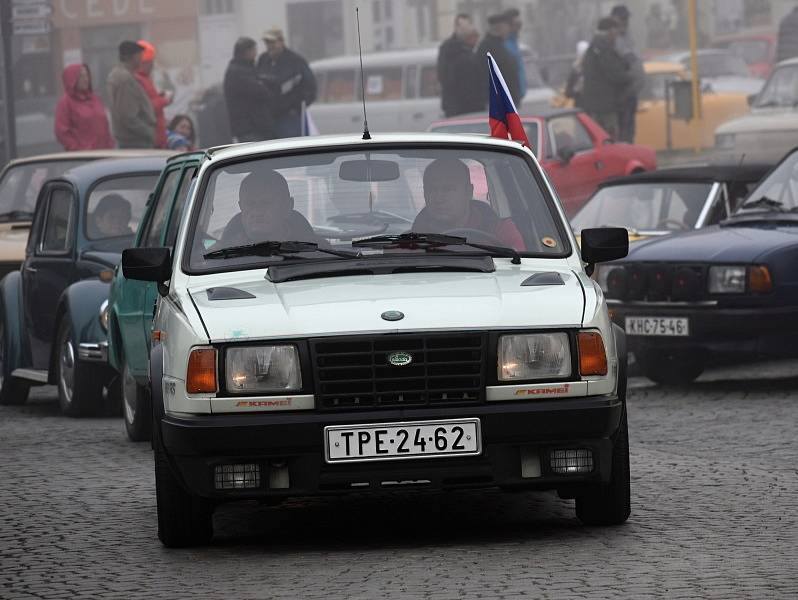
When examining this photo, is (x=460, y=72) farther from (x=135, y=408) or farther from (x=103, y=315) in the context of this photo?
(x=135, y=408)

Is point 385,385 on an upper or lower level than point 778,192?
upper

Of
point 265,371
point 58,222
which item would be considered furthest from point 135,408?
point 265,371

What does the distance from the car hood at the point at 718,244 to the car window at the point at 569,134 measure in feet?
31.8

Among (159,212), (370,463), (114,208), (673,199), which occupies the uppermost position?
(159,212)

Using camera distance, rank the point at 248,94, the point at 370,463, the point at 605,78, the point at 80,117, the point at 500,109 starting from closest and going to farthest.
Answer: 1. the point at 370,463
2. the point at 500,109
3. the point at 80,117
4. the point at 248,94
5. the point at 605,78

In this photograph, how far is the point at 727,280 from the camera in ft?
43.9

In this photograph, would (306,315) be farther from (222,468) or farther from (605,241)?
(605,241)

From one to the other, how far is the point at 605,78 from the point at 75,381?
1532 cm

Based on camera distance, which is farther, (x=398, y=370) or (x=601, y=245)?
(x=601, y=245)

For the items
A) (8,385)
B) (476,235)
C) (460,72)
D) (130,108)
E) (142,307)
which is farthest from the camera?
(460,72)

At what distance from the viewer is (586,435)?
7496mm

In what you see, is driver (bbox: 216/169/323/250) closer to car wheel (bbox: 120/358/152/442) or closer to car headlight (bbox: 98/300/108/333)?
car wheel (bbox: 120/358/152/442)

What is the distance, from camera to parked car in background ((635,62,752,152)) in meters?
33.4

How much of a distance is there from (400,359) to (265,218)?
1251 millimetres
